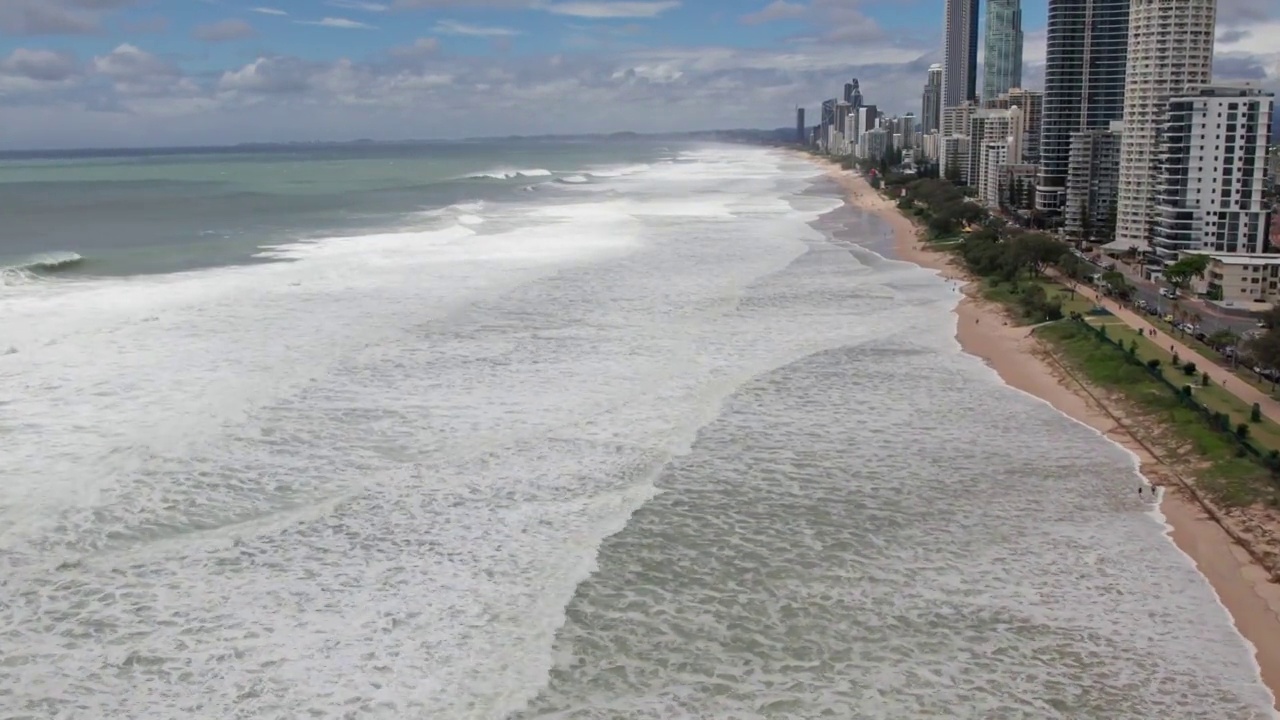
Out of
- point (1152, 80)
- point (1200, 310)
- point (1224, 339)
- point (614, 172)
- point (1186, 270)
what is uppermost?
point (1152, 80)

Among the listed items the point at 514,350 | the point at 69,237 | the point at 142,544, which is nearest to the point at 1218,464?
the point at 514,350

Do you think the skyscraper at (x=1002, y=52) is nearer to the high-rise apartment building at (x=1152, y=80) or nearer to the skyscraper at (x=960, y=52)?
the skyscraper at (x=960, y=52)

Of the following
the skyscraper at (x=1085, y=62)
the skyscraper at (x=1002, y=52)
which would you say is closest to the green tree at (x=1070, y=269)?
the skyscraper at (x=1085, y=62)

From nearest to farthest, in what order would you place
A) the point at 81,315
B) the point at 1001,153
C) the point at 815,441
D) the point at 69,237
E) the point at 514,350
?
the point at 815,441
the point at 514,350
the point at 81,315
the point at 69,237
the point at 1001,153

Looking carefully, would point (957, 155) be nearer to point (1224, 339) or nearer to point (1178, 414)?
point (1224, 339)

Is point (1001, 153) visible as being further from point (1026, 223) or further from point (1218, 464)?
point (1218, 464)

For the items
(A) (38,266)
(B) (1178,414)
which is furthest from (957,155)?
(B) (1178,414)

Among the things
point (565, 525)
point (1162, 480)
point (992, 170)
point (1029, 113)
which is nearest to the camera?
point (565, 525)
